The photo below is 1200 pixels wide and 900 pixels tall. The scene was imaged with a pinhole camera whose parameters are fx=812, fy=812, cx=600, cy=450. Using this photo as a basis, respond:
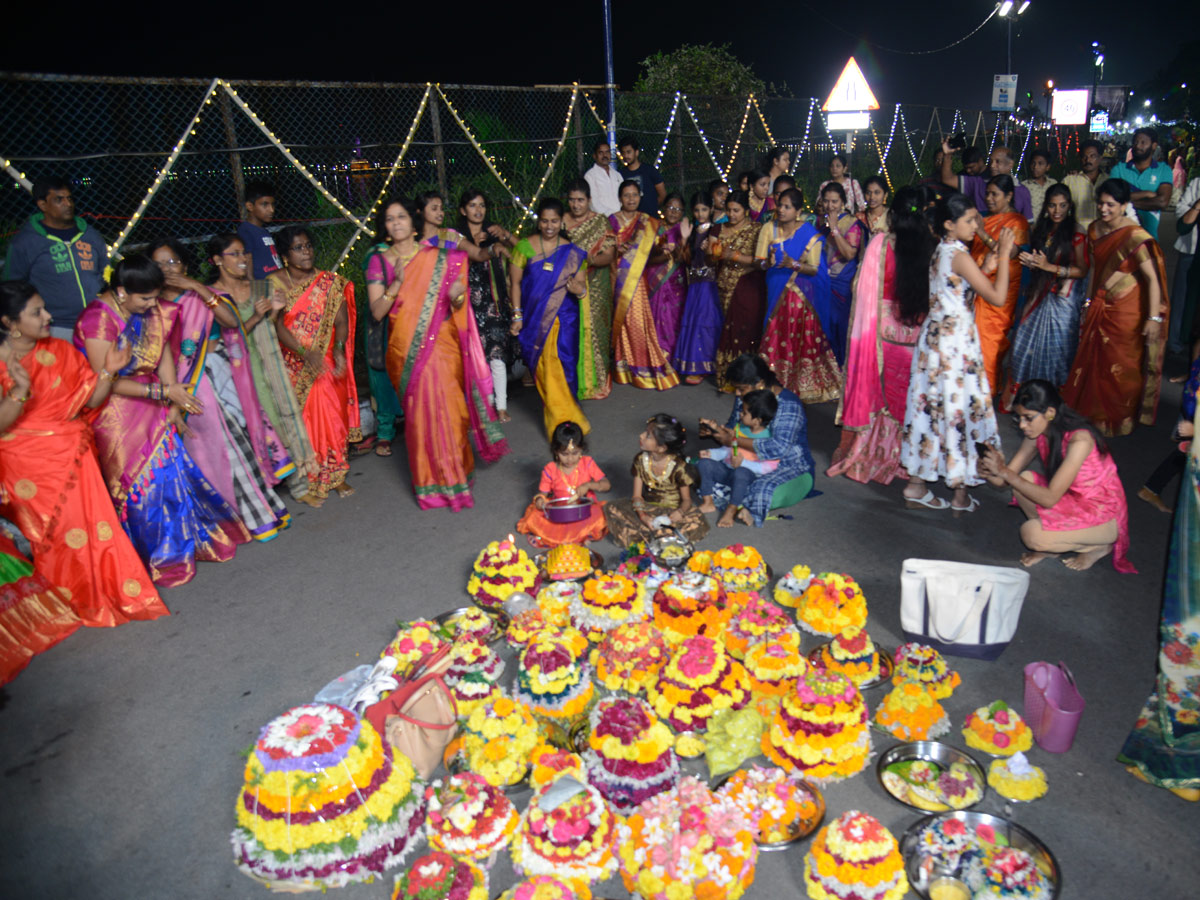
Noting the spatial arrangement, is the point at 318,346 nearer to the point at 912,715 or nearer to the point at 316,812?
the point at 316,812

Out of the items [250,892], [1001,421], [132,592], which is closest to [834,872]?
[250,892]

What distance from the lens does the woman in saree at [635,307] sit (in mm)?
7262

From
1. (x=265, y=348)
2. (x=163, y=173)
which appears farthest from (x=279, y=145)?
(x=265, y=348)

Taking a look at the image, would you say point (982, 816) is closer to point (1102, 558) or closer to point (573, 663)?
point (573, 663)

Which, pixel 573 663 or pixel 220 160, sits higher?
pixel 220 160

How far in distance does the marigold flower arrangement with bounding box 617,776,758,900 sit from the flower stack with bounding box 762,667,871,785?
38cm

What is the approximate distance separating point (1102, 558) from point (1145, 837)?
2.00 m

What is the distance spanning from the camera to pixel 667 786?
9.02ft

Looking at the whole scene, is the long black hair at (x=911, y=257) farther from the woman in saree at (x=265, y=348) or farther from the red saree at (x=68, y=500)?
the red saree at (x=68, y=500)

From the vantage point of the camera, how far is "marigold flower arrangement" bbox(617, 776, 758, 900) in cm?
233

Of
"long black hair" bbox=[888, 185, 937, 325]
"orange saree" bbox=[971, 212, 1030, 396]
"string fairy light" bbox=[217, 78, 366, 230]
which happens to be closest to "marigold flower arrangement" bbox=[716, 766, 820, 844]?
"long black hair" bbox=[888, 185, 937, 325]

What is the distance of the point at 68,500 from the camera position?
157 inches

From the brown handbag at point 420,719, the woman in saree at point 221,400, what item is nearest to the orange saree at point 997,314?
the brown handbag at point 420,719

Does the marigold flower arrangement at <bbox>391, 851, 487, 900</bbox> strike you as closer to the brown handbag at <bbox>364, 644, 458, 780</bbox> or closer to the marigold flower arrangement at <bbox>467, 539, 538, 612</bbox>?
the brown handbag at <bbox>364, 644, 458, 780</bbox>
